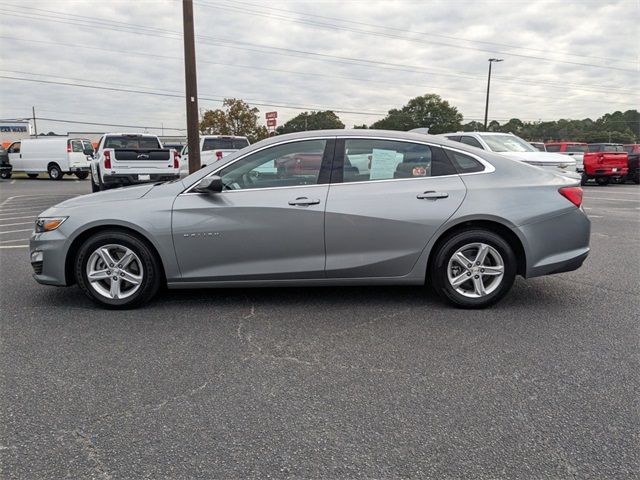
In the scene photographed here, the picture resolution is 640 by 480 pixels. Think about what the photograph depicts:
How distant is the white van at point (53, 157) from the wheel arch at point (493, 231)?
24887 millimetres

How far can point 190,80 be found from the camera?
44.4 ft

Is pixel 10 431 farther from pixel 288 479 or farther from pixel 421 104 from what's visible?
pixel 421 104

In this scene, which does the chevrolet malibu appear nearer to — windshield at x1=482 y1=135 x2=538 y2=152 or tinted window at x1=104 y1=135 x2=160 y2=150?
windshield at x1=482 y1=135 x2=538 y2=152

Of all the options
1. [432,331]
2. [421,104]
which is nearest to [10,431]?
[432,331]

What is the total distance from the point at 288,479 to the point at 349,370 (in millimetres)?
1140

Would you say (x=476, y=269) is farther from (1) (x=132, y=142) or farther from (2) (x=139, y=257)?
(1) (x=132, y=142)

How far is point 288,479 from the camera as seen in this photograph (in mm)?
2250

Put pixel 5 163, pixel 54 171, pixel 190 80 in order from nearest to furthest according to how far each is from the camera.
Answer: pixel 190 80 < pixel 54 171 < pixel 5 163

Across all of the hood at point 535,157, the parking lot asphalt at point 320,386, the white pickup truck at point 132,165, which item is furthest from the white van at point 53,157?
the parking lot asphalt at point 320,386

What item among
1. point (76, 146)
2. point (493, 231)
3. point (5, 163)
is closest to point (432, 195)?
point (493, 231)

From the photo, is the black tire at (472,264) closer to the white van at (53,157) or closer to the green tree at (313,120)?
the white van at (53,157)

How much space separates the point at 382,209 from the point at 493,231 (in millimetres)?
1009

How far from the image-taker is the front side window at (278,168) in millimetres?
4551

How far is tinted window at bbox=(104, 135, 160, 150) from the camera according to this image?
566 inches
